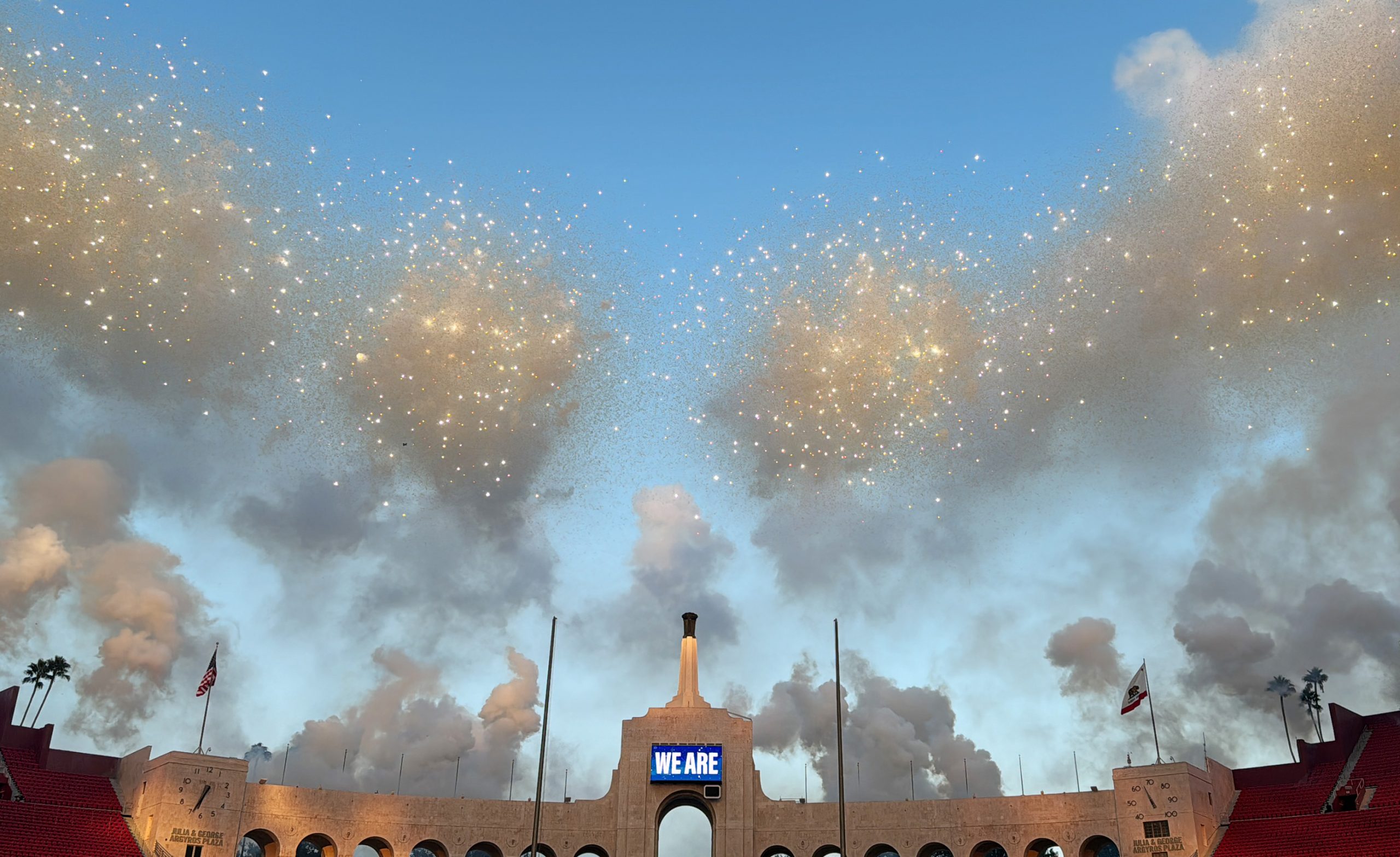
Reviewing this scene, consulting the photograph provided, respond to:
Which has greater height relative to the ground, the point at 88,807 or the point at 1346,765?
the point at 1346,765

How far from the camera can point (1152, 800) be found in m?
63.2

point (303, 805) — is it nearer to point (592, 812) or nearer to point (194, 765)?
point (194, 765)

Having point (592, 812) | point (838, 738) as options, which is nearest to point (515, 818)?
point (592, 812)

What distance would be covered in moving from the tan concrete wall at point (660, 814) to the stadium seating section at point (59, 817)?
5.33 feet

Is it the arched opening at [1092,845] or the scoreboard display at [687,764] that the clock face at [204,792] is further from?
the arched opening at [1092,845]

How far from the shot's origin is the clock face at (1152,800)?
62.6 metres

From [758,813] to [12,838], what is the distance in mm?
45607

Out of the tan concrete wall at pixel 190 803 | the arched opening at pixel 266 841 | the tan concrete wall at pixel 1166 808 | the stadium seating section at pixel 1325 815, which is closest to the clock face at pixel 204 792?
the tan concrete wall at pixel 190 803

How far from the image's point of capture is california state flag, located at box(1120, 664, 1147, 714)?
66.1 metres

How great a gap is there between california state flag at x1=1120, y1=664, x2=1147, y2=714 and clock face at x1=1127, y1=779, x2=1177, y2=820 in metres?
4.66

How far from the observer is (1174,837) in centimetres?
6200

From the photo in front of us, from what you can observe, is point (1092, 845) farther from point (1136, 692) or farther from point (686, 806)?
point (686, 806)

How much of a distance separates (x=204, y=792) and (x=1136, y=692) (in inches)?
2345

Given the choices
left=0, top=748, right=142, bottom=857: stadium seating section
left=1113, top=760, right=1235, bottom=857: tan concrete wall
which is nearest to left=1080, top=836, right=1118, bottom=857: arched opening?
left=1113, top=760, right=1235, bottom=857: tan concrete wall
